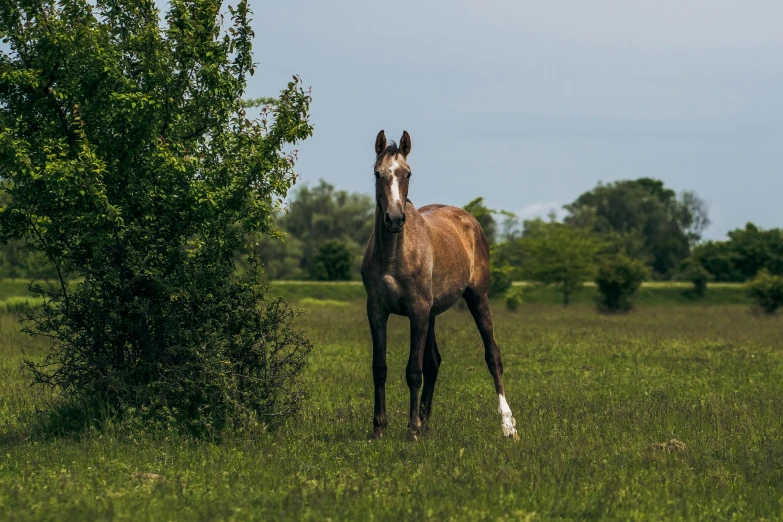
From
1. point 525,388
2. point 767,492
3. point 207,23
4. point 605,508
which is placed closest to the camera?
point 605,508

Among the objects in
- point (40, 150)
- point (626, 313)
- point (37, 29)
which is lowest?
point (626, 313)

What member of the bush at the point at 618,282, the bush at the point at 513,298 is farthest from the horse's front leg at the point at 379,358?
the bush at the point at 618,282

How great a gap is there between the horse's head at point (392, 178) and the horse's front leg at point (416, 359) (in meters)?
1.25

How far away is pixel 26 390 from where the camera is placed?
14.8 m

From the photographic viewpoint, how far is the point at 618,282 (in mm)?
49344

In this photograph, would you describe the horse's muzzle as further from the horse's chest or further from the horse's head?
the horse's chest

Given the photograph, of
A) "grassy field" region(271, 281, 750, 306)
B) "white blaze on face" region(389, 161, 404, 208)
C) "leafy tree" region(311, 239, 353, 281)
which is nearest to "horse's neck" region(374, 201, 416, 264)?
"white blaze on face" region(389, 161, 404, 208)

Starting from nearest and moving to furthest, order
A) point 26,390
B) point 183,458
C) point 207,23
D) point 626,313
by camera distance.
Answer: point 183,458 → point 207,23 → point 26,390 → point 626,313

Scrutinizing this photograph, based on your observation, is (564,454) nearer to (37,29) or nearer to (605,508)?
(605,508)

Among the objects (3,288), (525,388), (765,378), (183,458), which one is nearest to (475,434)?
(183,458)

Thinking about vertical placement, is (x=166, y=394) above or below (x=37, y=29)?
below

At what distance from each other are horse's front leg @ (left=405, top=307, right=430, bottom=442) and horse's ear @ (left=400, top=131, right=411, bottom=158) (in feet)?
6.05

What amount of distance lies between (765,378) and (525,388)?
5606 mm

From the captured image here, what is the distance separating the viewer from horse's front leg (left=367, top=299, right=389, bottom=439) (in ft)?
34.3
